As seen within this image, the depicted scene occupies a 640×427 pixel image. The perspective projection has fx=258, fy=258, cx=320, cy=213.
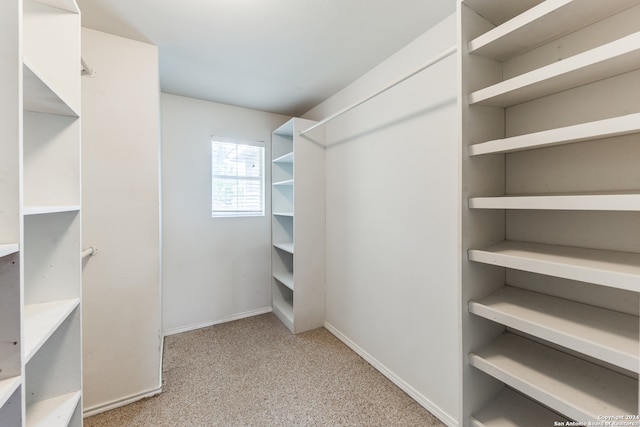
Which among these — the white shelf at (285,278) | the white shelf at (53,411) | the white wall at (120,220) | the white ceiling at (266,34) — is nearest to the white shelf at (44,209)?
the white shelf at (53,411)

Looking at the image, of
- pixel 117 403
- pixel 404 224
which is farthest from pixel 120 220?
pixel 404 224

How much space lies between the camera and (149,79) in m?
1.87

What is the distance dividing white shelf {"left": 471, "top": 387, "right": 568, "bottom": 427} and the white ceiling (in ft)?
6.81

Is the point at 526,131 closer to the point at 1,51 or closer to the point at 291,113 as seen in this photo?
the point at 1,51

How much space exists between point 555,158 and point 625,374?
846 millimetres

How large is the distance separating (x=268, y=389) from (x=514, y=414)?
1563mm

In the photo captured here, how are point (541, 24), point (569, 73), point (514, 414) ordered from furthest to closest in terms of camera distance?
point (514, 414) → point (541, 24) → point (569, 73)

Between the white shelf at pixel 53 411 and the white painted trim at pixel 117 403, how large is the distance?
1038mm

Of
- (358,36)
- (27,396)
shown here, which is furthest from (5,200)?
(358,36)

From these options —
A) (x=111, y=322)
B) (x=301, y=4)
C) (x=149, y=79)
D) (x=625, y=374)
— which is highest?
(x=301, y=4)

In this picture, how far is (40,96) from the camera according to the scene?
2.93 ft

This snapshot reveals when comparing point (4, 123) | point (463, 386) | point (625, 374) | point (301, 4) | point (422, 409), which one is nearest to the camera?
point (4, 123)

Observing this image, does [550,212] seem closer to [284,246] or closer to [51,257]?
[51,257]

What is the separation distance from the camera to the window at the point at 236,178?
3.05m
